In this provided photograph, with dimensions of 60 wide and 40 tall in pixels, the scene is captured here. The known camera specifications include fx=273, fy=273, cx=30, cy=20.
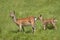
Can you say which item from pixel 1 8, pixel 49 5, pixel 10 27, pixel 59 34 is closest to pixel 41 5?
pixel 49 5

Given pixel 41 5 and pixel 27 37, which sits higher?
pixel 41 5

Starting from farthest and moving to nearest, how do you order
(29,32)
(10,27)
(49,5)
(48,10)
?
(49,5) < (48,10) < (10,27) < (29,32)

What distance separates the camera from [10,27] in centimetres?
1789

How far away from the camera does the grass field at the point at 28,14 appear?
15711 millimetres

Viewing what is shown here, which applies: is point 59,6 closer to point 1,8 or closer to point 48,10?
point 48,10

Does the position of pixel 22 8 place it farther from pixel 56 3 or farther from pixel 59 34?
pixel 59 34

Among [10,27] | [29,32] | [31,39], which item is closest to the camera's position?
[31,39]

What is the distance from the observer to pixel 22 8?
77.3ft

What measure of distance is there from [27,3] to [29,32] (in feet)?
28.5

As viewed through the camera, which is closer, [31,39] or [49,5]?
[31,39]

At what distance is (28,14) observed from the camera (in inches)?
835

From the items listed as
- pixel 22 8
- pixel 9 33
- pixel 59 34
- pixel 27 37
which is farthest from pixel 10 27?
pixel 22 8

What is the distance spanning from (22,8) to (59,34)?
849 cm

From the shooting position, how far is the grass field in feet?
51.5
